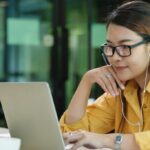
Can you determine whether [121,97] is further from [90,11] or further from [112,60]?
[90,11]

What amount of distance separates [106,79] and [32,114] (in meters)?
0.64

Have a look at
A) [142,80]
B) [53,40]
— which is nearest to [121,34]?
[142,80]

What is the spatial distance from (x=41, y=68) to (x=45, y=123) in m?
3.99

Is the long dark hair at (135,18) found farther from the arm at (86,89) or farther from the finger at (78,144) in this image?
the finger at (78,144)

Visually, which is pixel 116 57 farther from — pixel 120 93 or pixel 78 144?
pixel 78 144

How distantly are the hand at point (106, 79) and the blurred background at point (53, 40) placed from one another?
3.21m

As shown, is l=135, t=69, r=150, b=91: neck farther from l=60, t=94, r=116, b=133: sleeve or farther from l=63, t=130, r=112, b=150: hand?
l=63, t=130, r=112, b=150: hand

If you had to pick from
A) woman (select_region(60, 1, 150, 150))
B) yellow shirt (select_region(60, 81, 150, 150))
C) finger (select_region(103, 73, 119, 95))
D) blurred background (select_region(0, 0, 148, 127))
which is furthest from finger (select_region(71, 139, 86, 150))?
blurred background (select_region(0, 0, 148, 127))

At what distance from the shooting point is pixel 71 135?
159 centimetres

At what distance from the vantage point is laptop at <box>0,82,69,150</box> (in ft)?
4.34

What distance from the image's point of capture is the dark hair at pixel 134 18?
5.71 feet

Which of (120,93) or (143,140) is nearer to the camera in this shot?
(143,140)

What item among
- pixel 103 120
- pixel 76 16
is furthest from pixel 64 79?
pixel 103 120

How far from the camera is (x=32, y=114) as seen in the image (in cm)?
138
